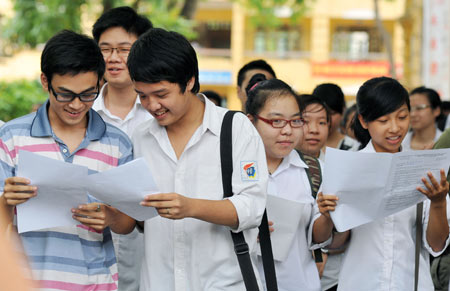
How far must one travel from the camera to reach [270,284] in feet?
8.95

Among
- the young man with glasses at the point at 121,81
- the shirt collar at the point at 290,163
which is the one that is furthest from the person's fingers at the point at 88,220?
the shirt collar at the point at 290,163

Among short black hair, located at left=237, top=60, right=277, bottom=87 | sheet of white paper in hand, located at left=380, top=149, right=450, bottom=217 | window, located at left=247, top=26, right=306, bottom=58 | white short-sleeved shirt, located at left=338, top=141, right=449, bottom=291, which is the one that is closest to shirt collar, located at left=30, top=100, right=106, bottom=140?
sheet of white paper in hand, located at left=380, top=149, right=450, bottom=217

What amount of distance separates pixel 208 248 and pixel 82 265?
0.46 m

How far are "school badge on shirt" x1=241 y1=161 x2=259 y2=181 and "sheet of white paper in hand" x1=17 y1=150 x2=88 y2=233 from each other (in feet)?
1.85

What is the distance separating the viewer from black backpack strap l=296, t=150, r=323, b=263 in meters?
3.15

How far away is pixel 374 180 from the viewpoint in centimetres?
277

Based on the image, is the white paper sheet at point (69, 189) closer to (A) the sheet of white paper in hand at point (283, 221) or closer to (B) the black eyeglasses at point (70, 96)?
(B) the black eyeglasses at point (70, 96)

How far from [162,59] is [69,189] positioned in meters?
0.56

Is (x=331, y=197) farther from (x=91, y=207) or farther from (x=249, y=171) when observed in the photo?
(x=91, y=207)

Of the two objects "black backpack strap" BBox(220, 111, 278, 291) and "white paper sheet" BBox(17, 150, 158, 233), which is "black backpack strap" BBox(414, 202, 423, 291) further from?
"white paper sheet" BBox(17, 150, 158, 233)

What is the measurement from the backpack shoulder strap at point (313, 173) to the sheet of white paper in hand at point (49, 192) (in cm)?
114

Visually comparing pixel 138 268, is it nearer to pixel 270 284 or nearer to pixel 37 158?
pixel 270 284

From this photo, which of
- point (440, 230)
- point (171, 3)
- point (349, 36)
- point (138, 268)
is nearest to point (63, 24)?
point (171, 3)

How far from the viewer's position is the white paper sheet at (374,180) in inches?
107
